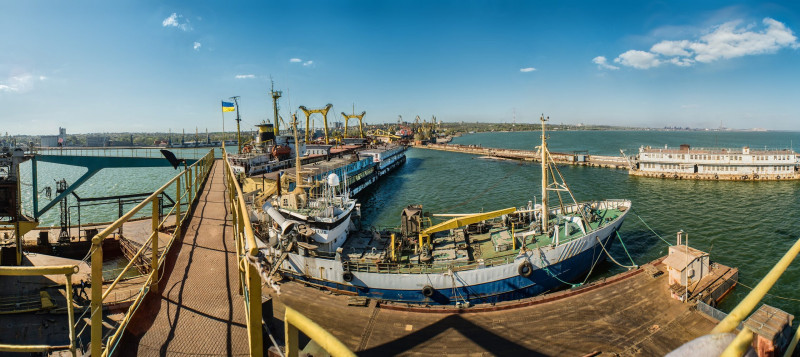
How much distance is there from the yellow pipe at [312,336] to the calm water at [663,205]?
18.9m

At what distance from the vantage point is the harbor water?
2072 cm

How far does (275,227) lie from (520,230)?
12.3 meters

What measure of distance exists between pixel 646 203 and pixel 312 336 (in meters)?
41.2

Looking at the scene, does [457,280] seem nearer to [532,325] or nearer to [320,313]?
[532,325]

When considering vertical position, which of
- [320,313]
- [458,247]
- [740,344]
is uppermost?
[740,344]

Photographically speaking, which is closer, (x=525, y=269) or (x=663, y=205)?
(x=525, y=269)

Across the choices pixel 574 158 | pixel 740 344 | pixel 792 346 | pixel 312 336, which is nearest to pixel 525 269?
pixel 792 346

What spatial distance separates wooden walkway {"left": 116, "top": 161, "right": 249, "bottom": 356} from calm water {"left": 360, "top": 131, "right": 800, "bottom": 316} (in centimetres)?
1884

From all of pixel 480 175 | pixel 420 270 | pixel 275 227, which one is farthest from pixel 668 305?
pixel 480 175

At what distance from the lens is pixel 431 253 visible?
16.2m

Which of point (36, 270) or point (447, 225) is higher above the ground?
point (36, 270)

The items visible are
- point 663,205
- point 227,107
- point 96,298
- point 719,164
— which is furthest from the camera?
point 719,164

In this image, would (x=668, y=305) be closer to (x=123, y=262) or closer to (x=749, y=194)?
(x=123, y=262)

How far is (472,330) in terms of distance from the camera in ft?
34.5
